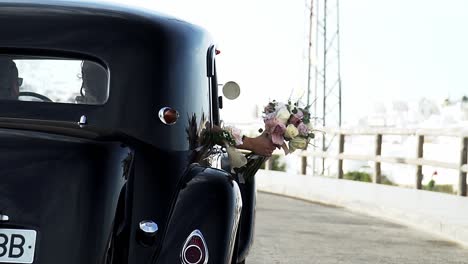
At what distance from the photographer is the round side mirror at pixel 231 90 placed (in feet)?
23.9

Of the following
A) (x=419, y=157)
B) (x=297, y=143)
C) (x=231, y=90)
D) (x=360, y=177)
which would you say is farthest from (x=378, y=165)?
(x=297, y=143)

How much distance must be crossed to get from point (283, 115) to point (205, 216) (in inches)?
65.3

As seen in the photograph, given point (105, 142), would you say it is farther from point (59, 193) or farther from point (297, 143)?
point (297, 143)

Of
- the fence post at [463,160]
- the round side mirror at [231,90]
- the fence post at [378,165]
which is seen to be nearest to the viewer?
the round side mirror at [231,90]

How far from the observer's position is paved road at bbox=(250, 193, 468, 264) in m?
11.1

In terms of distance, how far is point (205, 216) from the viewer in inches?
211

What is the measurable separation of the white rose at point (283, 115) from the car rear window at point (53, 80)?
1443mm

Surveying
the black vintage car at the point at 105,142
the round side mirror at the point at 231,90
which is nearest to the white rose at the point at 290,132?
the round side mirror at the point at 231,90

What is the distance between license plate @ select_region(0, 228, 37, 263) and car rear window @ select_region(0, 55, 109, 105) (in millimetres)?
923

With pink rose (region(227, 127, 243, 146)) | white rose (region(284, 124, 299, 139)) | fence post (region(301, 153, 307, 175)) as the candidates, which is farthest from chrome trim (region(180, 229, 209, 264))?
fence post (region(301, 153, 307, 175))

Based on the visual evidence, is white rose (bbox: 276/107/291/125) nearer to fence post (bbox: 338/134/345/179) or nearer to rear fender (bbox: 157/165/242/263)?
rear fender (bbox: 157/165/242/263)

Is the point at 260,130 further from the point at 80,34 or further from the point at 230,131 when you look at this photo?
the point at 80,34

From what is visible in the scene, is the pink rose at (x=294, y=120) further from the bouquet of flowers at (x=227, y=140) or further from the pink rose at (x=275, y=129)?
the bouquet of flowers at (x=227, y=140)

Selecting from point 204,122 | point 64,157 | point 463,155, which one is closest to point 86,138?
point 64,157
